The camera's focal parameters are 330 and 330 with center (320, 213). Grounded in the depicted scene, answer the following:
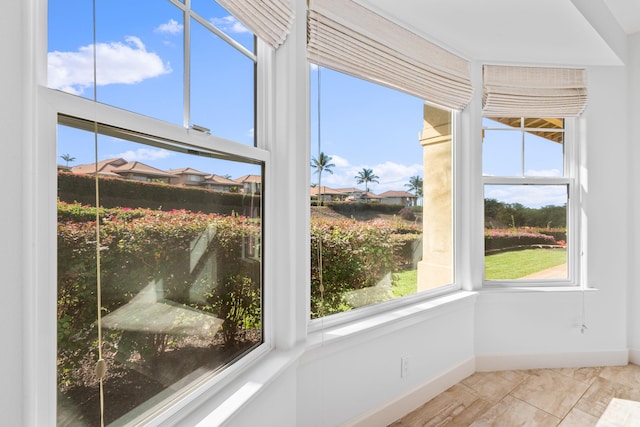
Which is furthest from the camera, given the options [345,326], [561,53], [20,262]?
[561,53]

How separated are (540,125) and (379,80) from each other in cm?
162

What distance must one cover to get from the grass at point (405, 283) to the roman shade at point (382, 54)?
3.77ft

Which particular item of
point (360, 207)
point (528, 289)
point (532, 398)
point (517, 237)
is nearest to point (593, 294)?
point (528, 289)

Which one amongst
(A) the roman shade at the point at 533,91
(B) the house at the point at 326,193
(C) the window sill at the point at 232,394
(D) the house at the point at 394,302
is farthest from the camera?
(A) the roman shade at the point at 533,91

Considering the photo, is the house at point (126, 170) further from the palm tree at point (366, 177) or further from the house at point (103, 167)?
the palm tree at point (366, 177)

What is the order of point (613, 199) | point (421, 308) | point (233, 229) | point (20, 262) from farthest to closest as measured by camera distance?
point (613, 199)
point (421, 308)
point (233, 229)
point (20, 262)

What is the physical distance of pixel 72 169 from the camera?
29.5 inches

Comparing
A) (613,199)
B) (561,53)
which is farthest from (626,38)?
(613,199)

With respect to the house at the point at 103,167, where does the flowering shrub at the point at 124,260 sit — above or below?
below

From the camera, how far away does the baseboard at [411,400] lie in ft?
5.94

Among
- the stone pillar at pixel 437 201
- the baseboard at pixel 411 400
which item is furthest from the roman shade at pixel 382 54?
the baseboard at pixel 411 400

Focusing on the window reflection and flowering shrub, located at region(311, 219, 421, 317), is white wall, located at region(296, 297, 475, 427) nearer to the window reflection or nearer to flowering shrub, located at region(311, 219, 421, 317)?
flowering shrub, located at region(311, 219, 421, 317)

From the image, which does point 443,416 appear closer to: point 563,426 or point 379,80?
point 563,426

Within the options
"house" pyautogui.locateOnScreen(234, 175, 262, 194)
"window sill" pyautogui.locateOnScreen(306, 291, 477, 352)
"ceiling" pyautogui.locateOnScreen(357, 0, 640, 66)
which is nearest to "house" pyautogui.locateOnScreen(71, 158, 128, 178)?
"house" pyautogui.locateOnScreen(234, 175, 262, 194)
